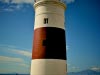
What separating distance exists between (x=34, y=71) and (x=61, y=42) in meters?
2.99

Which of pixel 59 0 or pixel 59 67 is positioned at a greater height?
pixel 59 0

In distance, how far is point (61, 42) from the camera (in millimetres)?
13008

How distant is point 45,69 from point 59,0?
5.49 meters

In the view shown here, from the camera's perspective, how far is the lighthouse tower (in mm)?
12289

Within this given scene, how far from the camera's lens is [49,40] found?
12.6 m

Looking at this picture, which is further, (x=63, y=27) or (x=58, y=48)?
(x=63, y=27)

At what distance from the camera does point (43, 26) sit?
42.8 ft

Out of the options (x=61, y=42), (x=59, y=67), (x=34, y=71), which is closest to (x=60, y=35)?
(x=61, y=42)

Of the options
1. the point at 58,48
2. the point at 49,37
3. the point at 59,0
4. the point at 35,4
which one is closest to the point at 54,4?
the point at 59,0

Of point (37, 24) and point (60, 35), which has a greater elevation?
point (37, 24)

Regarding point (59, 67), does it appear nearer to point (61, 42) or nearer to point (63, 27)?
point (61, 42)

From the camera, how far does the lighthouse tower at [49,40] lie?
1229 centimetres

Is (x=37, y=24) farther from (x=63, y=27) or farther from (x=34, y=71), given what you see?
(x=34, y=71)

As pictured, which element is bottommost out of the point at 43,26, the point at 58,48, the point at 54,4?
the point at 58,48
